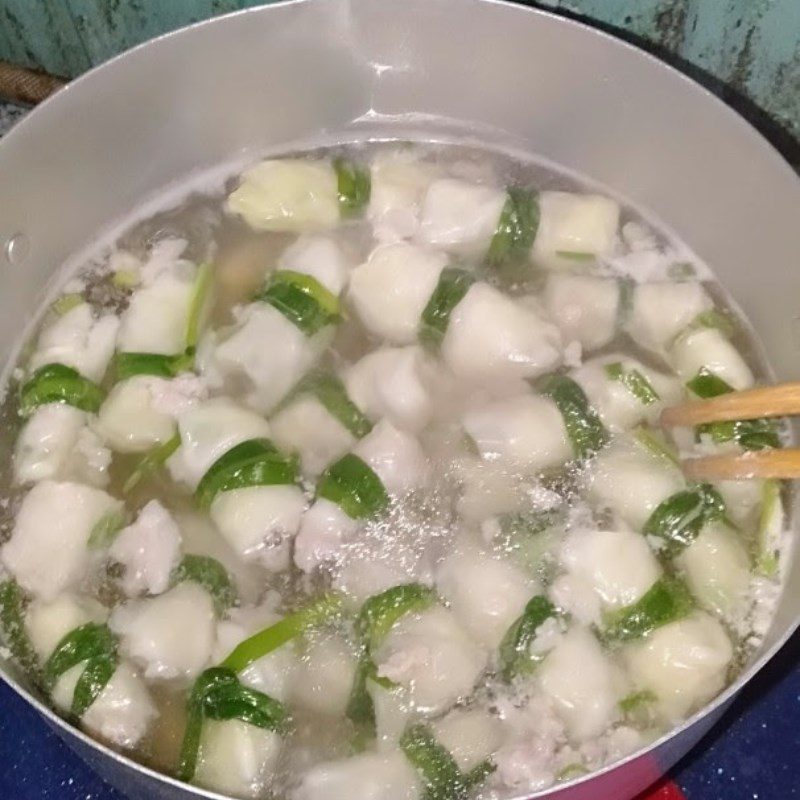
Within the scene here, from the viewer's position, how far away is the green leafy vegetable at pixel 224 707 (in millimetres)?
861

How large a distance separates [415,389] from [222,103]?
43cm

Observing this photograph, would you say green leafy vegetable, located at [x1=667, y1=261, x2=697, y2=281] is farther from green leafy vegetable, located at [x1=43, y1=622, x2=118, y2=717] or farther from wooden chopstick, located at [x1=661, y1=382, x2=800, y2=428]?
green leafy vegetable, located at [x1=43, y1=622, x2=118, y2=717]

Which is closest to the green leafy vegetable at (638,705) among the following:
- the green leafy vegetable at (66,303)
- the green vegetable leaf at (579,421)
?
the green vegetable leaf at (579,421)

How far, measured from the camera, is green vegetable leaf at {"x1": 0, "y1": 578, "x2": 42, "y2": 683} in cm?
91

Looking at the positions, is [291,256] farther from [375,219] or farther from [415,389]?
[415,389]

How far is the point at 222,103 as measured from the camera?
1181mm

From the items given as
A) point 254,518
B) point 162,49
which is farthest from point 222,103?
point 254,518

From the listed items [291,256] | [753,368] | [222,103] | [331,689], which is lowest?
[331,689]

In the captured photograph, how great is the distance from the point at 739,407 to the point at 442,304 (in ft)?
1.05

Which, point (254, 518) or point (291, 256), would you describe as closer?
point (254, 518)

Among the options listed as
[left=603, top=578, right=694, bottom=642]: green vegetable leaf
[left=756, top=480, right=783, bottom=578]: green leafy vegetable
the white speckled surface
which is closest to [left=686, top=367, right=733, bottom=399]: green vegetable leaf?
[left=756, top=480, right=783, bottom=578]: green leafy vegetable

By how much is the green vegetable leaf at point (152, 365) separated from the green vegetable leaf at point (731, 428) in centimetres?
51

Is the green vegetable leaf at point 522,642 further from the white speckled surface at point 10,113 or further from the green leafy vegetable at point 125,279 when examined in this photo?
the white speckled surface at point 10,113

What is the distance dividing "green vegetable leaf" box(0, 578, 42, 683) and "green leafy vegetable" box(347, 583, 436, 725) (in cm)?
28
